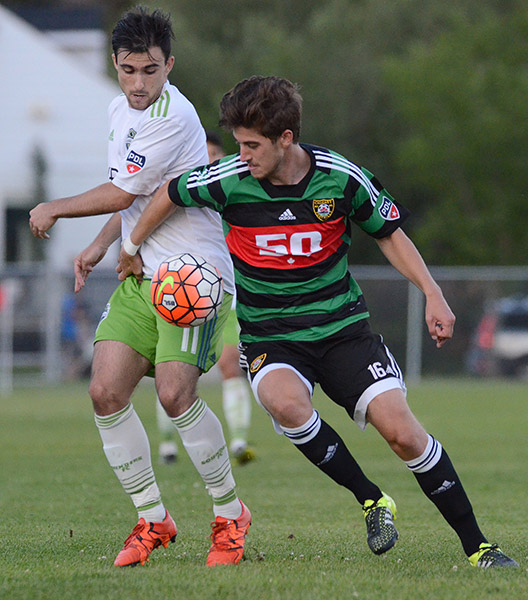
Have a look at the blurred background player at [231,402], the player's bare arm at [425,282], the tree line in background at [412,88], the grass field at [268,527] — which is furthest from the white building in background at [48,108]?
the player's bare arm at [425,282]

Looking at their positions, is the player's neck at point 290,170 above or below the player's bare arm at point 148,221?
above

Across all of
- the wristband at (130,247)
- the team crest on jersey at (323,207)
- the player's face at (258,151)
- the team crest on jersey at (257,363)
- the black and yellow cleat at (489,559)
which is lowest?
the black and yellow cleat at (489,559)

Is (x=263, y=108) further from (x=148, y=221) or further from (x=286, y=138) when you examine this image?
(x=148, y=221)

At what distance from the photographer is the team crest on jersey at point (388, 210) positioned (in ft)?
17.3

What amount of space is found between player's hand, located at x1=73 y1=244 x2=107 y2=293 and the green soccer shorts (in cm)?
20

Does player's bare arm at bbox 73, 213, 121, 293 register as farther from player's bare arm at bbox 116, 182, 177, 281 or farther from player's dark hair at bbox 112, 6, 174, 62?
player's dark hair at bbox 112, 6, 174, 62

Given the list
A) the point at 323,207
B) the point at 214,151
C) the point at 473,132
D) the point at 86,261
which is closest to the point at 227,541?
the point at 86,261

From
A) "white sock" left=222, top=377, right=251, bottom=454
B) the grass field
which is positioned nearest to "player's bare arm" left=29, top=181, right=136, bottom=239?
the grass field

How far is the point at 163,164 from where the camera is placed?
547 centimetres

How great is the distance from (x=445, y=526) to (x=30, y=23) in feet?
123

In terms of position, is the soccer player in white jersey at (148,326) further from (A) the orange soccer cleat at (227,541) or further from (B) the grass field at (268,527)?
(B) the grass field at (268,527)

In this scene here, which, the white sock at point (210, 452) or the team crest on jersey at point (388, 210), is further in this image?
the white sock at point (210, 452)

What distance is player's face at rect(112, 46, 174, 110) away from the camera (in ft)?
17.8

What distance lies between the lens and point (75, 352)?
74.8ft
